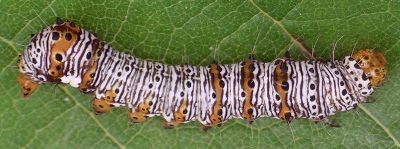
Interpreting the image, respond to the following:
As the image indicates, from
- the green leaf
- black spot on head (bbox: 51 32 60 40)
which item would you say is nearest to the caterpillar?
black spot on head (bbox: 51 32 60 40)

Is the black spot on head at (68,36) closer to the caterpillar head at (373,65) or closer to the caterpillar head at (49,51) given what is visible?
the caterpillar head at (49,51)

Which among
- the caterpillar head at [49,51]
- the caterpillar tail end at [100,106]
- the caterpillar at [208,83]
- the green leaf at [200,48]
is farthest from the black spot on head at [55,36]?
the caterpillar tail end at [100,106]

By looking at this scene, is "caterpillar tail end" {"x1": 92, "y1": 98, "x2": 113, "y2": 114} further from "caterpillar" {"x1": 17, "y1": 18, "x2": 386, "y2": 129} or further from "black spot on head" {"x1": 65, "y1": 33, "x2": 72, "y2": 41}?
"black spot on head" {"x1": 65, "y1": 33, "x2": 72, "y2": 41}

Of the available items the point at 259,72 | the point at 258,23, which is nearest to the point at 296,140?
the point at 259,72

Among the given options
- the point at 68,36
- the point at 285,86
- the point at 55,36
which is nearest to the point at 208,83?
the point at 285,86

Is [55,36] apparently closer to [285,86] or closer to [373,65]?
[285,86]
